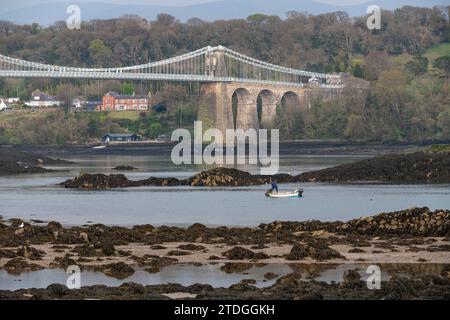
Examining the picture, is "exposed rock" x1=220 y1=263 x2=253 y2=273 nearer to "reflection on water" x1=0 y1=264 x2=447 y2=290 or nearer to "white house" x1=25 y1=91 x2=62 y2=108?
"reflection on water" x1=0 y1=264 x2=447 y2=290

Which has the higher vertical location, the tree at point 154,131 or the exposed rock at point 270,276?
the exposed rock at point 270,276

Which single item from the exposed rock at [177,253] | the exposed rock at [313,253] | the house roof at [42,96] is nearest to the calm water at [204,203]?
the exposed rock at [177,253]

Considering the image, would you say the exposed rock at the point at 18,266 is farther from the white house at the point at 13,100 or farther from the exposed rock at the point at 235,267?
the white house at the point at 13,100

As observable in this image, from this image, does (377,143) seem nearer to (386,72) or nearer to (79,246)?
(386,72)

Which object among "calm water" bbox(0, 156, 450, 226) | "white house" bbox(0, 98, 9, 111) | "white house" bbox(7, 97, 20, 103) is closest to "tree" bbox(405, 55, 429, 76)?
"white house" bbox(0, 98, 9, 111)

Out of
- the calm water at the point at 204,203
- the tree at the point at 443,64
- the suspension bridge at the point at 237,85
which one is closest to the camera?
the calm water at the point at 204,203

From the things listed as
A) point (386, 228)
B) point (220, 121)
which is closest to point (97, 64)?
point (220, 121)
